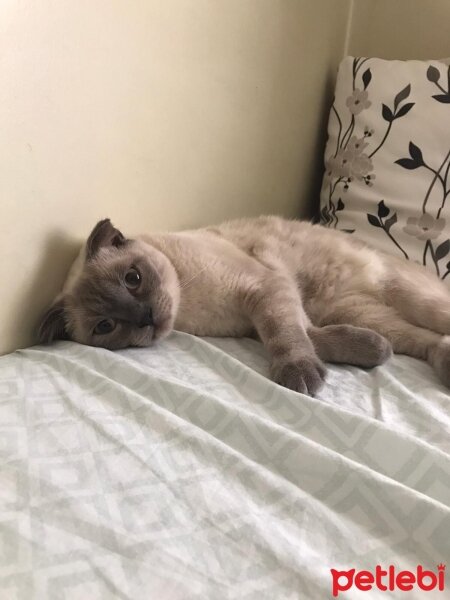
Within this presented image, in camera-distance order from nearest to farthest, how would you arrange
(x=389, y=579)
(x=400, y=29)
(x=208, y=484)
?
(x=389, y=579) < (x=208, y=484) < (x=400, y=29)

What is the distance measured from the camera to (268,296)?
1338mm

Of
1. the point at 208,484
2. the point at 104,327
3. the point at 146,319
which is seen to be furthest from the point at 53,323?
the point at 208,484

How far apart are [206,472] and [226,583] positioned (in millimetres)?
195

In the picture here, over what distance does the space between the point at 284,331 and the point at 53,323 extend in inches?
21.7

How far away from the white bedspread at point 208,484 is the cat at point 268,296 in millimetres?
154

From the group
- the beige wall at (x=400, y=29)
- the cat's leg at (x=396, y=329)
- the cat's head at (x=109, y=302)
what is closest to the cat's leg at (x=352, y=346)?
the cat's leg at (x=396, y=329)

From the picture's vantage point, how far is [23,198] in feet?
3.78

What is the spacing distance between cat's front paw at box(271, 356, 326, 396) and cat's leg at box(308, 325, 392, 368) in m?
0.12

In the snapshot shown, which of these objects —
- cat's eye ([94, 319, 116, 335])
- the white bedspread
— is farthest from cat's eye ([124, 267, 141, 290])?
the white bedspread

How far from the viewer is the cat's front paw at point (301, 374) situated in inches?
40.8

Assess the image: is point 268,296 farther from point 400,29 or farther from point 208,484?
point 400,29

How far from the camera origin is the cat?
1.22m

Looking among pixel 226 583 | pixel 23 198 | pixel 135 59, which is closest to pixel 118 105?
pixel 135 59

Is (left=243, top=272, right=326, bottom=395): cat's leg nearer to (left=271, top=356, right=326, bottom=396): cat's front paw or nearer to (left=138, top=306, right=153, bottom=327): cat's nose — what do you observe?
(left=271, top=356, right=326, bottom=396): cat's front paw
